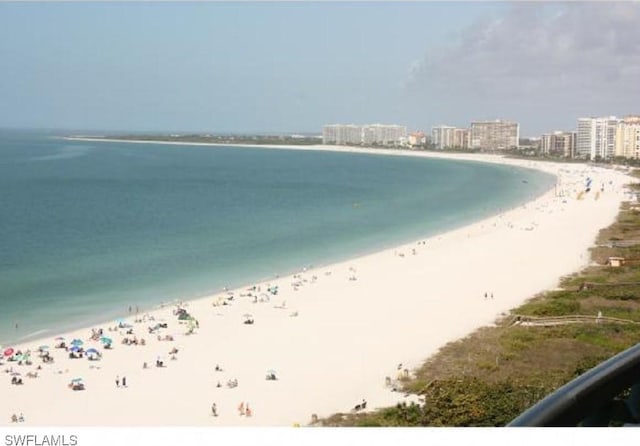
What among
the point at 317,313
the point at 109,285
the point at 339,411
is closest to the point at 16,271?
the point at 109,285

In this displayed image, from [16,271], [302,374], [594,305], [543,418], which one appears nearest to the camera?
[543,418]

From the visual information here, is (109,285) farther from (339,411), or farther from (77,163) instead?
(77,163)

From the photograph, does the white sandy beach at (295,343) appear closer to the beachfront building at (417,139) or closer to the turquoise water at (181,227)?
the turquoise water at (181,227)

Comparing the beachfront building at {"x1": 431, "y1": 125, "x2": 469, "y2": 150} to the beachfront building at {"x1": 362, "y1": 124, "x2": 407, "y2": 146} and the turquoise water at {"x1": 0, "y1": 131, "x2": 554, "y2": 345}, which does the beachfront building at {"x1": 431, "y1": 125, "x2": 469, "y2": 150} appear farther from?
the turquoise water at {"x1": 0, "y1": 131, "x2": 554, "y2": 345}

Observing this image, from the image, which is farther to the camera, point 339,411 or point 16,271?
point 16,271

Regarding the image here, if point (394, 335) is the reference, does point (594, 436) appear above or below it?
above
